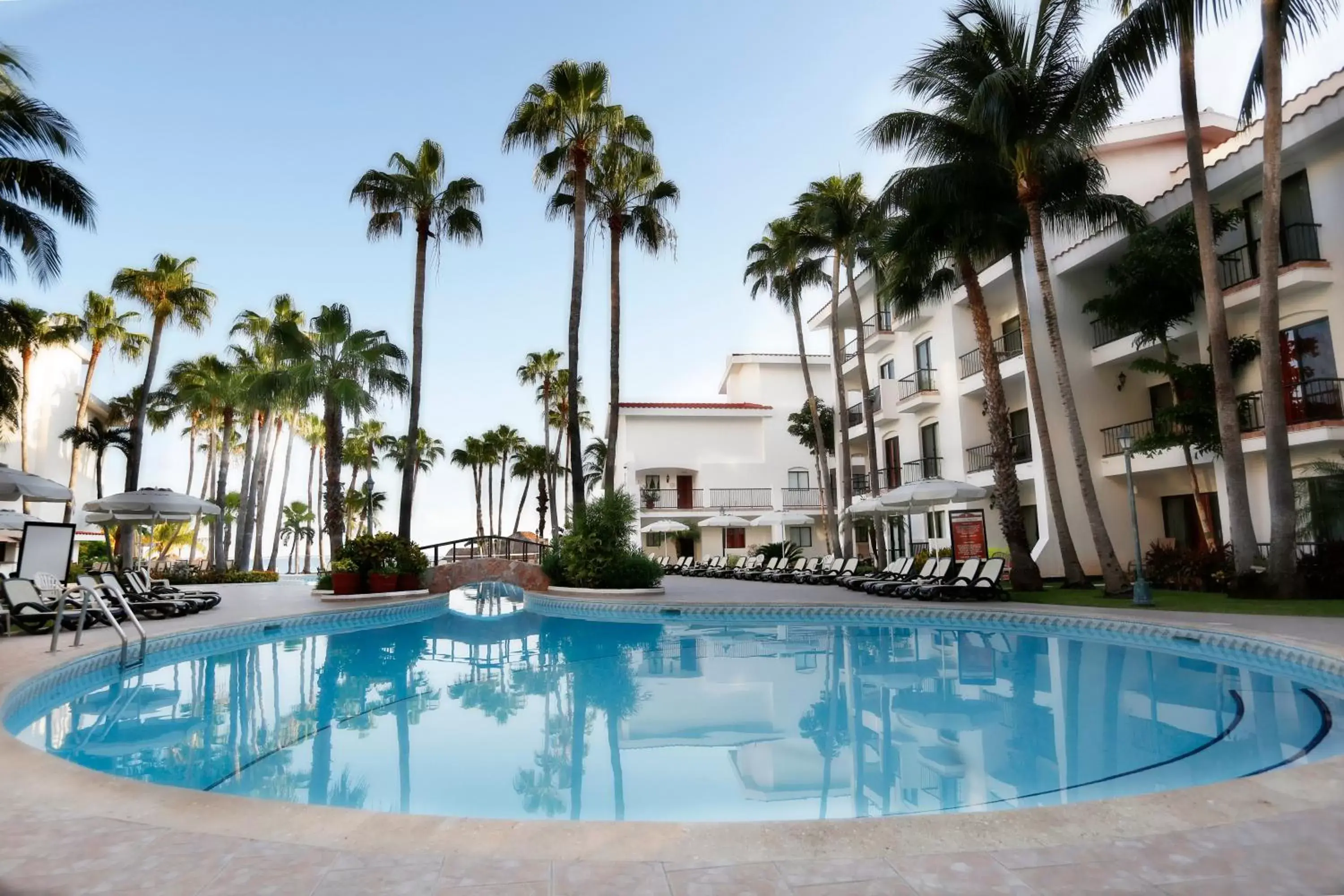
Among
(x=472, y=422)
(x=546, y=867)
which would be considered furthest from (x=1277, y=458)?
(x=472, y=422)

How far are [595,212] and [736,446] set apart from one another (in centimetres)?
1914

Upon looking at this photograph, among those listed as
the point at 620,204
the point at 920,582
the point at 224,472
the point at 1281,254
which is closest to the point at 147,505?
the point at 620,204

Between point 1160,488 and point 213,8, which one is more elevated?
point 213,8

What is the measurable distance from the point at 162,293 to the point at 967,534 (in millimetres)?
26692

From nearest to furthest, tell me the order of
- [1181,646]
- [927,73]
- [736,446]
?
[1181,646] < [927,73] < [736,446]

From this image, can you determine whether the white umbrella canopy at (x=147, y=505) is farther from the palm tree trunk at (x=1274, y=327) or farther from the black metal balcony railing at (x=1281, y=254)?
the black metal balcony railing at (x=1281, y=254)

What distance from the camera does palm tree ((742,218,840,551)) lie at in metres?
25.7

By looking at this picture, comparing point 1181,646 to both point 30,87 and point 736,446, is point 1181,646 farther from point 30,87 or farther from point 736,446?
point 736,446

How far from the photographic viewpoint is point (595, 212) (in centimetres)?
2228

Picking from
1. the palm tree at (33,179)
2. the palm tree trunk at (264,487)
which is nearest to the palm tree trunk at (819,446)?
the palm tree at (33,179)

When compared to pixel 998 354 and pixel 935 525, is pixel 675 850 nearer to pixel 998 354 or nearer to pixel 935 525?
pixel 998 354

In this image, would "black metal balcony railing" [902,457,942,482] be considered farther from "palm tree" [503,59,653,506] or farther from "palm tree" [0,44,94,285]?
"palm tree" [0,44,94,285]

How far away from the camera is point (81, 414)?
34625 millimetres

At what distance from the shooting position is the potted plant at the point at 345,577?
18.0 m
